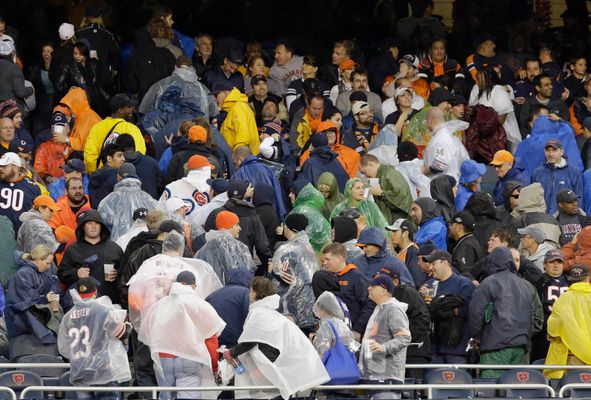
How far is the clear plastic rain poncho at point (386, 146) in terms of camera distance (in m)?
21.1

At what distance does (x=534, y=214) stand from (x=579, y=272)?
6.29ft

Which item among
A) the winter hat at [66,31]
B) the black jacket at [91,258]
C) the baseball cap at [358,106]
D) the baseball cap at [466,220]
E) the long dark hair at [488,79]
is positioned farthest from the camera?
the winter hat at [66,31]

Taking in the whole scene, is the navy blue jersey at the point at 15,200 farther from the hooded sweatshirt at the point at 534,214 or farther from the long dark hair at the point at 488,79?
the long dark hair at the point at 488,79

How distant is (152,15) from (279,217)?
5.10m

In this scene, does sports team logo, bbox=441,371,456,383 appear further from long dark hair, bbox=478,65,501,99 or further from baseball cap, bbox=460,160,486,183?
long dark hair, bbox=478,65,501,99

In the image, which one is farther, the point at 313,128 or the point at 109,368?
the point at 313,128

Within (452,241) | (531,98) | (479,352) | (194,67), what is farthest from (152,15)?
(479,352)

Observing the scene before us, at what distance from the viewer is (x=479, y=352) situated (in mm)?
17188

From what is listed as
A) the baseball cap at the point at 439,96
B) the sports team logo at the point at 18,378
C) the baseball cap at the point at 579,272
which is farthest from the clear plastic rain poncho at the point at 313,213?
the baseball cap at the point at 439,96

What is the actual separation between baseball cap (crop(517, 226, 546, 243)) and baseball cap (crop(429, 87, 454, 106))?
4.12 metres

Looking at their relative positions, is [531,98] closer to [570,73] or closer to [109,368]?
[570,73]

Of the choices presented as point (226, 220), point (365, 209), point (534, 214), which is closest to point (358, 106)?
point (365, 209)

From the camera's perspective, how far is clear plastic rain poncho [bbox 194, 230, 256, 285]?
679 inches

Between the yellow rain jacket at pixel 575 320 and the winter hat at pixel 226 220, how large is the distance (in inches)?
118
